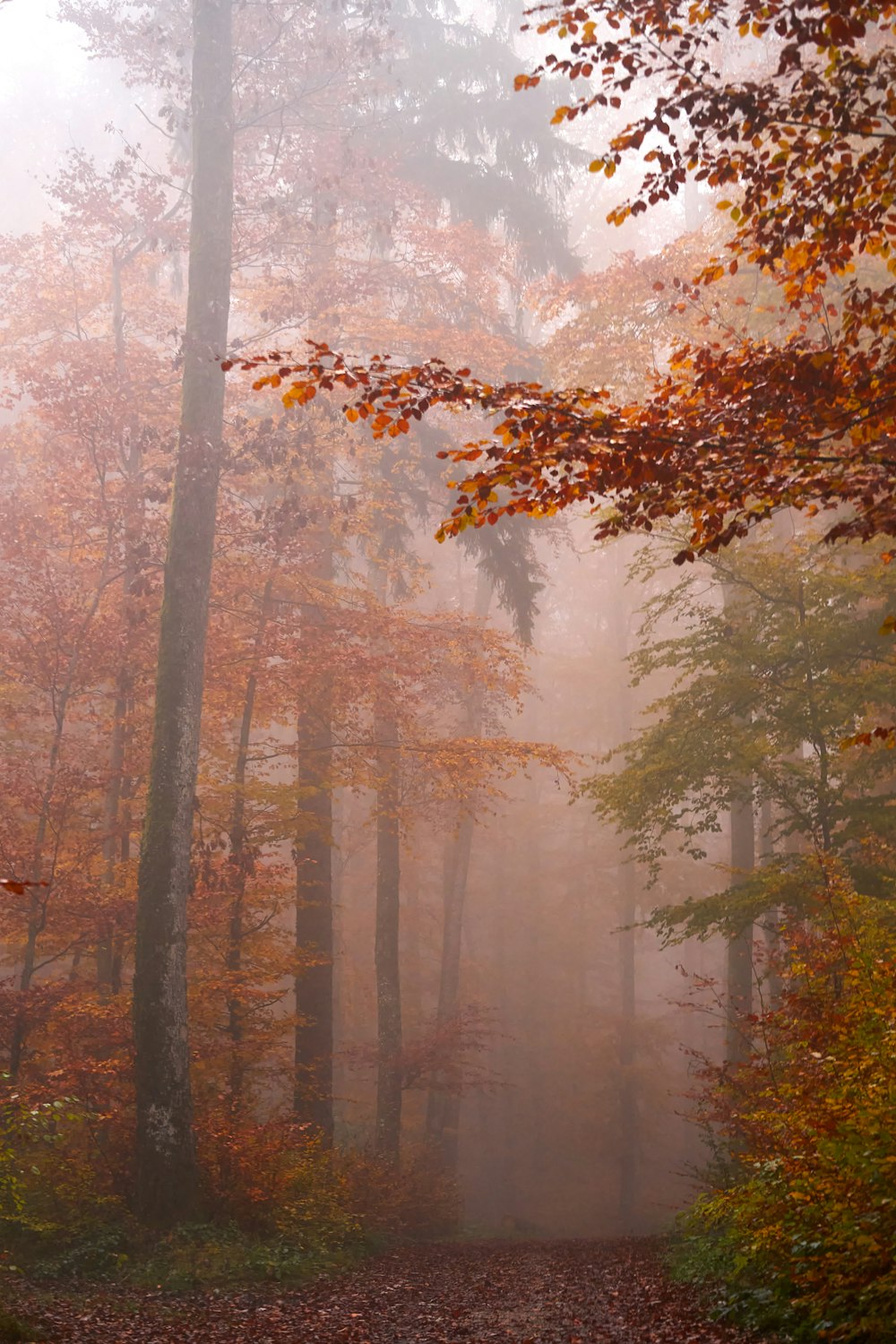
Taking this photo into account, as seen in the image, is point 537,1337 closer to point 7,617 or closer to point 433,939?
point 7,617

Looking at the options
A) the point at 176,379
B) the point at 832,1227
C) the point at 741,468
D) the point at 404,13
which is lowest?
the point at 832,1227

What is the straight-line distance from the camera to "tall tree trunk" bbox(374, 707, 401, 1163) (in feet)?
49.6

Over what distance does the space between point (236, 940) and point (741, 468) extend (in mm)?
9315

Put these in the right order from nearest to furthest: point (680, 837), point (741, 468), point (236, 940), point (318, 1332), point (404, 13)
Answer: point (741, 468) → point (318, 1332) → point (236, 940) → point (404, 13) → point (680, 837)

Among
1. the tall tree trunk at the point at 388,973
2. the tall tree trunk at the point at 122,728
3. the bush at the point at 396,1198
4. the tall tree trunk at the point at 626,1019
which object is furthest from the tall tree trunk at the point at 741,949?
the tall tree trunk at the point at 122,728

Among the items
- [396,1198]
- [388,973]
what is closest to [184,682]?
[396,1198]

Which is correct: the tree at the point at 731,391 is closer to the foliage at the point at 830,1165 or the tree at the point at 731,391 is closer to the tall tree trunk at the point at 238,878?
the foliage at the point at 830,1165

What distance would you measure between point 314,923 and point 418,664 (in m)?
3.75

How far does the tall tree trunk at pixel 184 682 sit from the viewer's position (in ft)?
29.0

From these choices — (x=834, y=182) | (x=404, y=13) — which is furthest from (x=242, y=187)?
(x=834, y=182)

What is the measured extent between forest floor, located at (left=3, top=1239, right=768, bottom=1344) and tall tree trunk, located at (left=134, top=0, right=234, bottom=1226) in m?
1.73

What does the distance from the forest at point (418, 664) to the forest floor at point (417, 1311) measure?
0.06 metres

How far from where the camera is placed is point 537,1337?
A: 223 inches

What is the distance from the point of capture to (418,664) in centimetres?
1403
